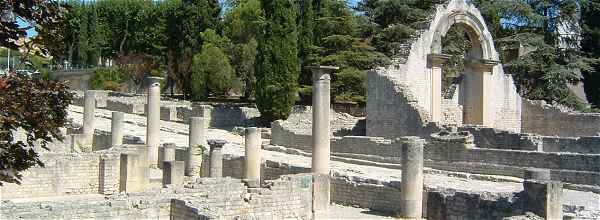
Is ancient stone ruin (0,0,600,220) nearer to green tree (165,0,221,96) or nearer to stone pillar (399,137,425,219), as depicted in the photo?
stone pillar (399,137,425,219)

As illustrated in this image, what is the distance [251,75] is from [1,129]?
3723cm

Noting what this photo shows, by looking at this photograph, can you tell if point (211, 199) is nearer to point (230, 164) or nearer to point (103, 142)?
point (230, 164)

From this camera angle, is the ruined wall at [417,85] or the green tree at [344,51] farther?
the green tree at [344,51]

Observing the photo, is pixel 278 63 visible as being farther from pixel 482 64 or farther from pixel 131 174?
pixel 131 174

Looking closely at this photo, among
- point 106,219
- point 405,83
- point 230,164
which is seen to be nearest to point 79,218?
point 106,219

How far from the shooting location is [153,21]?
62.6 metres

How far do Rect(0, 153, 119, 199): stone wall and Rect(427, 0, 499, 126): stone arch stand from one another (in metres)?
13.5

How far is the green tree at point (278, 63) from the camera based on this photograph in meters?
33.4

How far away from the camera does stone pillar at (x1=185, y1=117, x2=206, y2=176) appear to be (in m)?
20.9

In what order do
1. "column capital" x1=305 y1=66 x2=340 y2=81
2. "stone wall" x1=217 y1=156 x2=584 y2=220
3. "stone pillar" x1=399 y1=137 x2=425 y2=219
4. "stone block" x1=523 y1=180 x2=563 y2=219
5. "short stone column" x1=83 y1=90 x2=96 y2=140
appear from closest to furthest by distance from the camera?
"stone block" x1=523 y1=180 x2=563 y2=219 < "stone wall" x1=217 y1=156 x2=584 y2=220 < "stone pillar" x1=399 y1=137 x2=425 y2=219 < "column capital" x1=305 y1=66 x2=340 y2=81 < "short stone column" x1=83 y1=90 x2=96 y2=140

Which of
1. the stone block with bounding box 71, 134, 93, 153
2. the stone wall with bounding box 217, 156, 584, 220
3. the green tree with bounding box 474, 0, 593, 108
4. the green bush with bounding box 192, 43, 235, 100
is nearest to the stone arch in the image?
the green tree with bounding box 474, 0, 593, 108

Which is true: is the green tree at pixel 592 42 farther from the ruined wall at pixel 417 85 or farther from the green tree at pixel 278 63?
the green tree at pixel 278 63

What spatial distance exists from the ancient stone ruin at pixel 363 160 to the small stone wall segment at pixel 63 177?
26 millimetres

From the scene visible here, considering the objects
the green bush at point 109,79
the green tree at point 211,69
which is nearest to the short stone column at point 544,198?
the green tree at point 211,69
